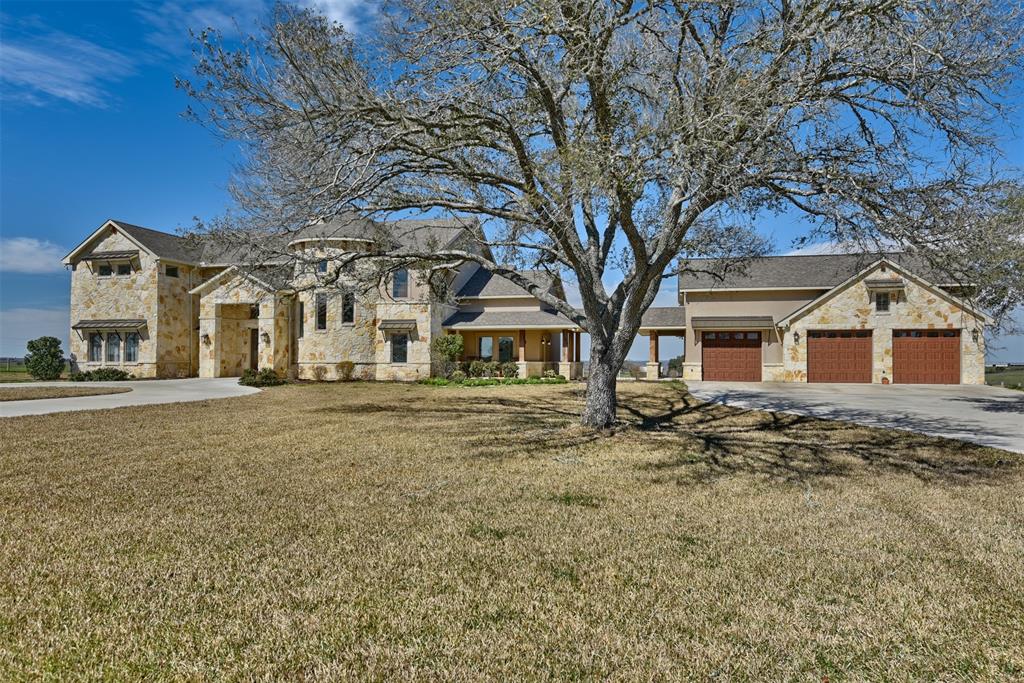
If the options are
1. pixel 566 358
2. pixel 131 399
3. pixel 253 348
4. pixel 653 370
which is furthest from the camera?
pixel 253 348

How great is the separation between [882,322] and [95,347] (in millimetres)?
37340

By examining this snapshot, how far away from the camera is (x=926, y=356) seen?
24750 mm

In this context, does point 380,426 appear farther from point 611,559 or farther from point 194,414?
point 611,559

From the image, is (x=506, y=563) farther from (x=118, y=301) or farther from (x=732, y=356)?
(x=118, y=301)

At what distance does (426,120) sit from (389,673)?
→ 871 cm

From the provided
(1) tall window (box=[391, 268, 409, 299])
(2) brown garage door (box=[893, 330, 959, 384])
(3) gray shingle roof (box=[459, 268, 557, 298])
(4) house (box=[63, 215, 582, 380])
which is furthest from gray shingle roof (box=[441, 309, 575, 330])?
(2) brown garage door (box=[893, 330, 959, 384])

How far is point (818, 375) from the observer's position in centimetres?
2600

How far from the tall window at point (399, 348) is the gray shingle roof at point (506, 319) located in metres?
2.09

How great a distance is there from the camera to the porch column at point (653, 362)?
29.5 meters

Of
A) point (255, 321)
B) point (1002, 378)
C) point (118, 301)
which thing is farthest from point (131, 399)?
point (1002, 378)

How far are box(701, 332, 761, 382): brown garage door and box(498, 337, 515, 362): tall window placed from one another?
9638mm

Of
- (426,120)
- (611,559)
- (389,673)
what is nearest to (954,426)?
(611,559)

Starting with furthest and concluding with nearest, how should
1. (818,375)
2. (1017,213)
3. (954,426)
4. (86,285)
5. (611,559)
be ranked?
(86,285)
(818,375)
(954,426)
(1017,213)
(611,559)

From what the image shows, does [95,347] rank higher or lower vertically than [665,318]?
lower
